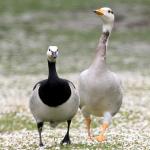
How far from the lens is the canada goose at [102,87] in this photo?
17.2 metres

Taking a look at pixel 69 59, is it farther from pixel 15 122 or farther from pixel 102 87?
pixel 102 87

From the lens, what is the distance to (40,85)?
1627 cm

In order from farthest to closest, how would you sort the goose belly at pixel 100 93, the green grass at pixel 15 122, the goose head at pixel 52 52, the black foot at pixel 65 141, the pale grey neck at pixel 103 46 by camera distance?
the green grass at pixel 15 122, the pale grey neck at pixel 103 46, the goose belly at pixel 100 93, the black foot at pixel 65 141, the goose head at pixel 52 52

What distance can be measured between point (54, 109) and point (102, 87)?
5.87 feet

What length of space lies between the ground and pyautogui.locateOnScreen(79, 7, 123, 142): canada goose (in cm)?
93

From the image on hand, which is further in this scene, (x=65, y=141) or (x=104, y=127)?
(x=104, y=127)

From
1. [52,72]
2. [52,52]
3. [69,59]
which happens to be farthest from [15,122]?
[69,59]

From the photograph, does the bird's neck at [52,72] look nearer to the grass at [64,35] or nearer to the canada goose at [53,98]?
the canada goose at [53,98]

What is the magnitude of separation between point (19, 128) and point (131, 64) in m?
23.3

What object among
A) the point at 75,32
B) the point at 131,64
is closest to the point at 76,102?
the point at 131,64

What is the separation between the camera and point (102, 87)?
17.2 m

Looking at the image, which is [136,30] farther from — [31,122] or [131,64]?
[31,122]

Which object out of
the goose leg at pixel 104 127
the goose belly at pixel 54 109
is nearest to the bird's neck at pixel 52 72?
the goose belly at pixel 54 109

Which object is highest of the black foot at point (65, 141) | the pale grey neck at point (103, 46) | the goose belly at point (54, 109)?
the pale grey neck at point (103, 46)
